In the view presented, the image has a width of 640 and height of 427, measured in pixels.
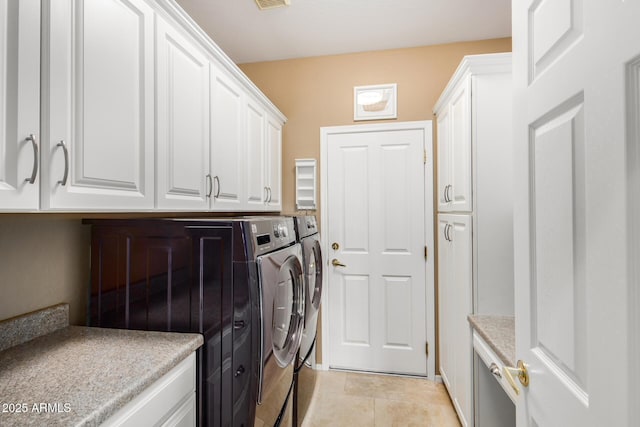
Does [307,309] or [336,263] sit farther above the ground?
[336,263]

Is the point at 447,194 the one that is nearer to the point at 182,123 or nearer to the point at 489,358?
the point at 489,358

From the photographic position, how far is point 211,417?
120 centimetres

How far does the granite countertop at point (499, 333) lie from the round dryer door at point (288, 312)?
0.90m

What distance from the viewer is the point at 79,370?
94 centimetres

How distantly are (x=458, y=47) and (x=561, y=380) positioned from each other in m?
2.62

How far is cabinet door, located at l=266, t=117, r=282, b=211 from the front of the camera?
253 cm

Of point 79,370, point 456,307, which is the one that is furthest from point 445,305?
point 79,370

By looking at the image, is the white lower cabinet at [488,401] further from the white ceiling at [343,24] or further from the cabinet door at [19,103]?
the white ceiling at [343,24]

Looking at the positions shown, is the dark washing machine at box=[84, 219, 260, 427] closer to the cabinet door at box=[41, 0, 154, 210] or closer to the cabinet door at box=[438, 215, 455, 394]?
the cabinet door at box=[41, 0, 154, 210]

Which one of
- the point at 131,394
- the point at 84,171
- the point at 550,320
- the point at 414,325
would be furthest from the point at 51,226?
the point at 414,325

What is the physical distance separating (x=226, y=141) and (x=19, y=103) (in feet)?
3.63

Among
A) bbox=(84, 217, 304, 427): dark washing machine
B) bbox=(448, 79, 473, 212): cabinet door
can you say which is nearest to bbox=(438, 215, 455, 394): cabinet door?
bbox=(448, 79, 473, 212): cabinet door

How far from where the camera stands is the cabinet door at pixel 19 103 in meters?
0.74

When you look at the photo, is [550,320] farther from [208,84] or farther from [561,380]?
[208,84]
